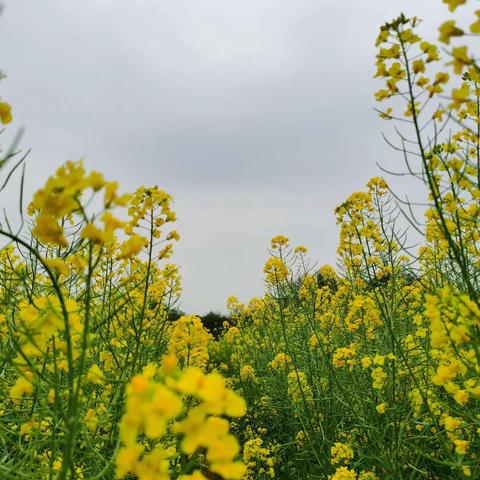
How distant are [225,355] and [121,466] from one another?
31.3 ft

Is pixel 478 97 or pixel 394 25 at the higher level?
pixel 478 97

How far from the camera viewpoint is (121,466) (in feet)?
2.41

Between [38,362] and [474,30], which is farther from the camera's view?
[38,362]

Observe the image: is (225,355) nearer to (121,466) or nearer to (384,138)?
(384,138)

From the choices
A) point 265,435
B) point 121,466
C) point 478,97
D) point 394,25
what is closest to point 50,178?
point 121,466

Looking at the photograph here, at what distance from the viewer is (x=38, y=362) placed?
214 cm

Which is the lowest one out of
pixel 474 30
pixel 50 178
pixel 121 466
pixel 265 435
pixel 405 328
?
pixel 121 466

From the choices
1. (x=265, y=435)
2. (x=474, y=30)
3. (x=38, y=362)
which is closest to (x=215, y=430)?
(x=474, y=30)

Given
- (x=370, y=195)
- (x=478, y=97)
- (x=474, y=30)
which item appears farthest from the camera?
(x=370, y=195)

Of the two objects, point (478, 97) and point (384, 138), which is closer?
point (384, 138)

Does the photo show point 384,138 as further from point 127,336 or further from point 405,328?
point 405,328

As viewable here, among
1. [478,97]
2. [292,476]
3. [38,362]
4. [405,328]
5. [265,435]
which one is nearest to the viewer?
[38,362]

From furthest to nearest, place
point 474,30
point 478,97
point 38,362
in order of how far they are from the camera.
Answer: point 478,97
point 38,362
point 474,30

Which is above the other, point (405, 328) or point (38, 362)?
point (405, 328)
